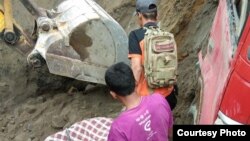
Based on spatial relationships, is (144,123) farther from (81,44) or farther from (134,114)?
(81,44)

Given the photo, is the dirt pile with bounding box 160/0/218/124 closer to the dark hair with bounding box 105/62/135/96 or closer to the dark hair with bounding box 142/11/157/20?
the dark hair with bounding box 142/11/157/20

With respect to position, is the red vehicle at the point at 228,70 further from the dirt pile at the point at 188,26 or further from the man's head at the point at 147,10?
the dirt pile at the point at 188,26

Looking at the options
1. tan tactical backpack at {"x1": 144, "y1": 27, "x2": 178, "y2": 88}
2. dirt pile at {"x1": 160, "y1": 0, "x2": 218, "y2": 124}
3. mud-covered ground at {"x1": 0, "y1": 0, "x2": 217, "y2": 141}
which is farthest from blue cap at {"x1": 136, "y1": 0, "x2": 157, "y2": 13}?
dirt pile at {"x1": 160, "y1": 0, "x2": 218, "y2": 124}

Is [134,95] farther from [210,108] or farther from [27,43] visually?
[27,43]

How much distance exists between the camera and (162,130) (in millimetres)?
4672

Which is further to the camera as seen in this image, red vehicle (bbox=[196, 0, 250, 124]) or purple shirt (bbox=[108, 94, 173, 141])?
red vehicle (bbox=[196, 0, 250, 124])

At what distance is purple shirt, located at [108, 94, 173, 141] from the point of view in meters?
4.39

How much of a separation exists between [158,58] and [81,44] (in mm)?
2256

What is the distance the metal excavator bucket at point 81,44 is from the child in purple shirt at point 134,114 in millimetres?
3303

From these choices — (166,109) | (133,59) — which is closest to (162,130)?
(166,109)

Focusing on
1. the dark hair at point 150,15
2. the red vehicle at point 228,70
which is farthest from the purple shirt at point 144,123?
the dark hair at point 150,15

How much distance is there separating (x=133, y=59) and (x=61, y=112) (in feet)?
8.39

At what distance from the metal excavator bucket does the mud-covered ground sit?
1.65ft

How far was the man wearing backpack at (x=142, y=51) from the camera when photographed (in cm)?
604
